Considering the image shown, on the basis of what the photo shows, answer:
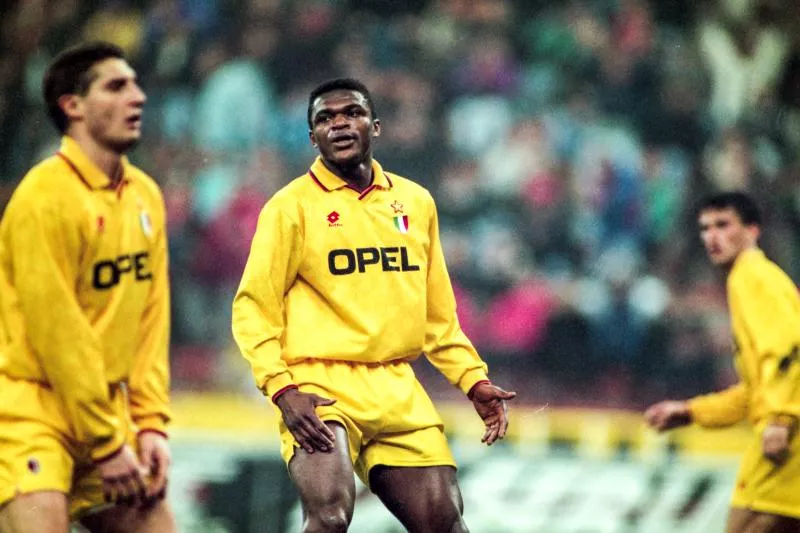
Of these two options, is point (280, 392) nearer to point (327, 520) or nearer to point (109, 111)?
point (327, 520)

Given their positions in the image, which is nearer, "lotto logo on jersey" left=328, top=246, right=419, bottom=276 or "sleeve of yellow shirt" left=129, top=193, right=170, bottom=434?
"lotto logo on jersey" left=328, top=246, right=419, bottom=276

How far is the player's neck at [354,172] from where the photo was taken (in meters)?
5.05

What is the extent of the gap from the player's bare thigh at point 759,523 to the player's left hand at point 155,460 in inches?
108

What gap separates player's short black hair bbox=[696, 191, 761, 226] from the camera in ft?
Answer: 22.9

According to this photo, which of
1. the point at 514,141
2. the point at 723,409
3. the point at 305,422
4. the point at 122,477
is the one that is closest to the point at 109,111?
the point at 122,477

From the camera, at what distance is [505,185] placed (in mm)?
12430

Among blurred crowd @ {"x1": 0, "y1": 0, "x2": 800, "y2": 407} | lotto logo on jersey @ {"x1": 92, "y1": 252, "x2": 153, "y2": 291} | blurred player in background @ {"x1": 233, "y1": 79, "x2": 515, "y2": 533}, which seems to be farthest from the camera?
blurred crowd @ {"x1": 0, "y1": 0, "x2": 800, "y2": 407}

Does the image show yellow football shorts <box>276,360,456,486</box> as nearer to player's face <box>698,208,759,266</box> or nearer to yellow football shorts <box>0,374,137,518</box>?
yellow football shorts <box>0,374,137,518</box>

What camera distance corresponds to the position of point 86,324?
16.4ft

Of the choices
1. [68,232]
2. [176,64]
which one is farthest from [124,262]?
[176,64]

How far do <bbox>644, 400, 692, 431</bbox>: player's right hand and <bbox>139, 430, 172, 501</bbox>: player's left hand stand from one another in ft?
8.44

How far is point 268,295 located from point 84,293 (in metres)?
0.74

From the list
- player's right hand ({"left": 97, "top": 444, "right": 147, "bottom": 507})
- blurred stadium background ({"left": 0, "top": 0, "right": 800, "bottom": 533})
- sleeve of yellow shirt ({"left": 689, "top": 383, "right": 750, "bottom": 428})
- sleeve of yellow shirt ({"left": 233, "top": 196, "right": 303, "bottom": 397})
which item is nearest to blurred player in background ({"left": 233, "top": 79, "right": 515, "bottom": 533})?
sleeve of yellow shirt ({"left": 233, "top": 196, "right": 303, "bottom": 397})

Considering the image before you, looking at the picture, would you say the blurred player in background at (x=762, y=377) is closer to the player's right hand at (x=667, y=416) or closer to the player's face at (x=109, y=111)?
the player's right hand at (x=667, y=416)
